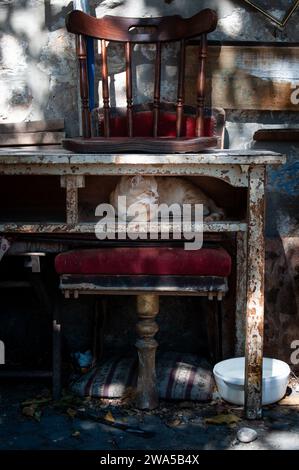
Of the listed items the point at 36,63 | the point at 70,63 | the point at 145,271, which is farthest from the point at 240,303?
the point at 36,63

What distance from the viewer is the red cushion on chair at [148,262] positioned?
379 cm

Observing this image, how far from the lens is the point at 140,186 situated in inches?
156

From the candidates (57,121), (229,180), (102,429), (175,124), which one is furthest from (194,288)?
(57,121)

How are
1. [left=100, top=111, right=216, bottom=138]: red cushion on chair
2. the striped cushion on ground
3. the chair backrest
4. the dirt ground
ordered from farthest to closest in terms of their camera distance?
1. [left=100, top=111, right=216, bottom=138]: red cushion on chair
2. the chair backrest
3. the striped cushion on ground
4. the dirt ground

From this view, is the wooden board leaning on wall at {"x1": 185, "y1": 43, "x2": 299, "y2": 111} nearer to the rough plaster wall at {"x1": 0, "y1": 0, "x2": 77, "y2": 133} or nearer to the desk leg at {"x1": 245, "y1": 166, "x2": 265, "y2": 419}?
the rough plaster wall at {"x1": 0, "y1": 0, "x2": 77, "y2": 133}

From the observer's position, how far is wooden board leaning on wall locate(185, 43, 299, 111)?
4.61 metres

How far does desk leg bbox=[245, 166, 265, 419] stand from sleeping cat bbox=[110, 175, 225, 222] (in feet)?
0.79

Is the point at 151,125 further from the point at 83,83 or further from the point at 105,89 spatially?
the point at 83,83

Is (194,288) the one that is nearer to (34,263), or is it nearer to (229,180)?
(229,180)

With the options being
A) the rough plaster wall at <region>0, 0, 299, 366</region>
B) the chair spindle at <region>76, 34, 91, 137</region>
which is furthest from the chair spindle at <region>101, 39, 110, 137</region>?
the rough plaster wall at <region>0, 0, 299, 366</region>

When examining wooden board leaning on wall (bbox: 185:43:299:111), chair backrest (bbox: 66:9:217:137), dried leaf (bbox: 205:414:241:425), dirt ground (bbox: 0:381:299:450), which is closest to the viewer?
dirt ground (bbox: 0:381:299:450)

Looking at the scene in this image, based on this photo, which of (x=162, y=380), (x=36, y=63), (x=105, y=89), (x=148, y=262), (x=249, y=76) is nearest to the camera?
(x=148, y=262)

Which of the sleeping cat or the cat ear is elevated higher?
the cat ear

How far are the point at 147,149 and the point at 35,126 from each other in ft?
3.44
